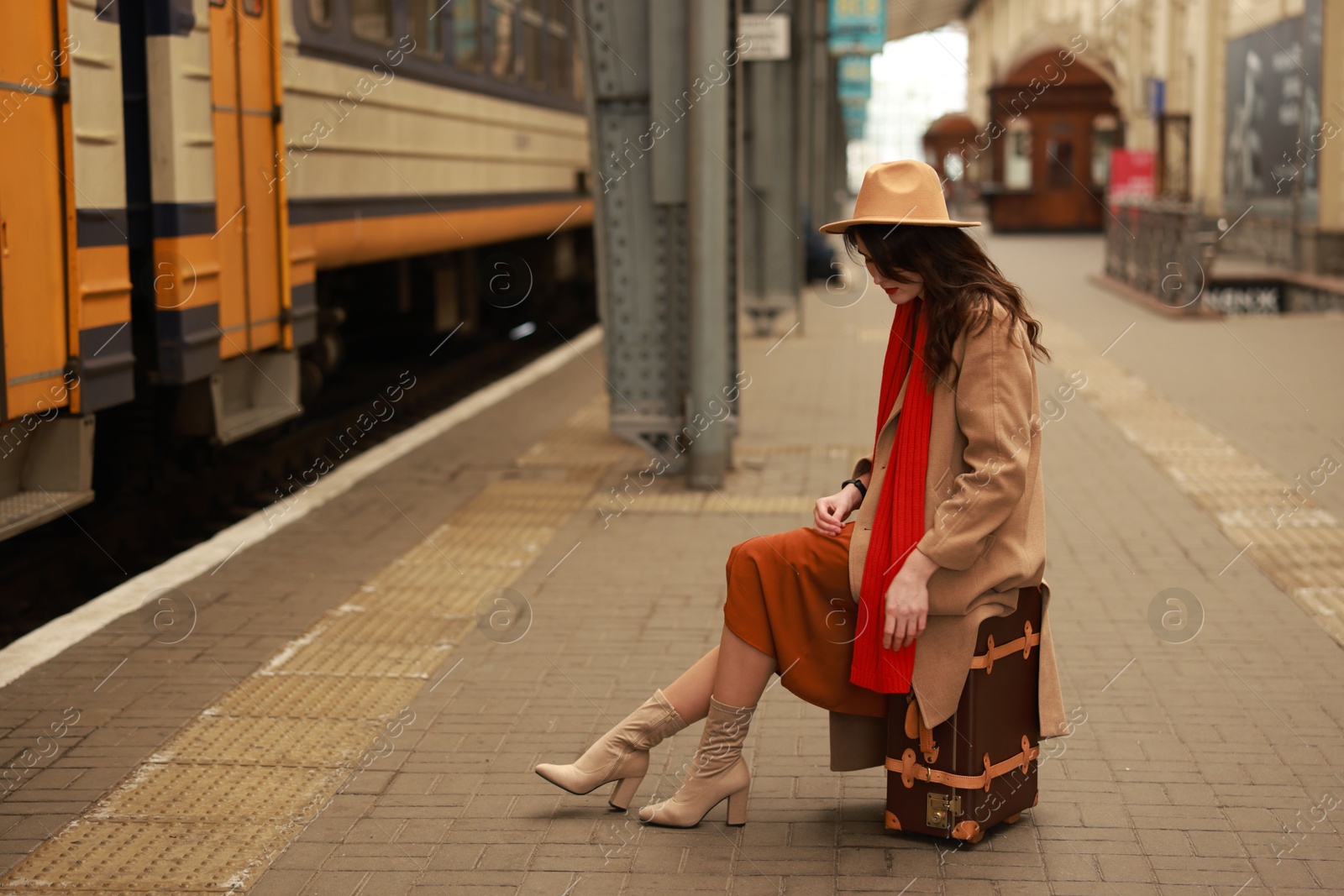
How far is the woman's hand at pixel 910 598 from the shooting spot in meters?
3.49

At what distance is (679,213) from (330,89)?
7.51ft

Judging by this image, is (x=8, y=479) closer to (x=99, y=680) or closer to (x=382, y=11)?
(x=99, y=680)

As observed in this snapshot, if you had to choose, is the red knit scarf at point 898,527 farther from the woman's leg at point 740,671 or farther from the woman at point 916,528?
the woman's leg at point 740,671

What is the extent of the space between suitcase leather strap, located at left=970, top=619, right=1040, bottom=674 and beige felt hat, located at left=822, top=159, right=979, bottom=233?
0.96 metres

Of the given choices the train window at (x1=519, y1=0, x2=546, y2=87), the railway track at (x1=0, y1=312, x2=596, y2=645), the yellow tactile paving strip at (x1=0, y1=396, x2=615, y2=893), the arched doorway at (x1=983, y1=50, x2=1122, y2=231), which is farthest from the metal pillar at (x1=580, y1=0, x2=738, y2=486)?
the arched doorway at (x1=983, y1=50, x2=1122, y2=231)

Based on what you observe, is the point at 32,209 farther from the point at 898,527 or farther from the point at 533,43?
the point at 533,43

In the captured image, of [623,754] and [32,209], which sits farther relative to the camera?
[32,209]

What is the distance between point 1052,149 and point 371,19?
29.3 metres

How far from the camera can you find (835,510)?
381cm

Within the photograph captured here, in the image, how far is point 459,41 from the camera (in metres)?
11.7

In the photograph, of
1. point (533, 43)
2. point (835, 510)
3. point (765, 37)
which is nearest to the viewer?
point (835, 510)

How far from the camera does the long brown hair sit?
3520 mm

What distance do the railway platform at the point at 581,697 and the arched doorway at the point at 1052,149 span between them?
28.6 meters

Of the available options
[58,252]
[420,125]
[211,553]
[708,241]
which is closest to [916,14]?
[420,125]
